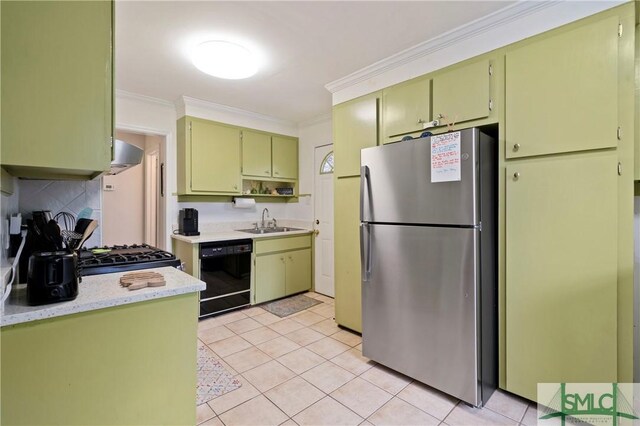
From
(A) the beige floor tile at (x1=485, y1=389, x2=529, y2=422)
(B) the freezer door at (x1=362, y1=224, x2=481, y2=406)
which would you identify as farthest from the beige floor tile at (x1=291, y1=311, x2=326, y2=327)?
(A) the beige floor tile at (x1=485, y1=389, x2=529, y2=422)

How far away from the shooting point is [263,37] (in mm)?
2145

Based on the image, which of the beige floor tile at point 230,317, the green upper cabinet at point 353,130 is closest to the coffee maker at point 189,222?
the beige floor tile at point 230,317

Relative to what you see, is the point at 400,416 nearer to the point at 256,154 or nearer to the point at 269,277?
the point at 269,277

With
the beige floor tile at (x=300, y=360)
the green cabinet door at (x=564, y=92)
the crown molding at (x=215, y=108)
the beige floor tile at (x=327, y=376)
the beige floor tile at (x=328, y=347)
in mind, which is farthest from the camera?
the crown molding at (x=215, y=108)

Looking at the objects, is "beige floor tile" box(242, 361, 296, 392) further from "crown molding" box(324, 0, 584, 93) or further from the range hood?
"crown molding" box(324, 0, 584, 93)

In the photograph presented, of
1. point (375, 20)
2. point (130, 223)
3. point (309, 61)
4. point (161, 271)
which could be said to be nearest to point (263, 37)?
point (309, 61)

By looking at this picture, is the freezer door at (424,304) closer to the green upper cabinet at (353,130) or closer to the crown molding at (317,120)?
the green upper cabinet at (353,130)

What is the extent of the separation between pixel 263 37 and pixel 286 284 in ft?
9.16

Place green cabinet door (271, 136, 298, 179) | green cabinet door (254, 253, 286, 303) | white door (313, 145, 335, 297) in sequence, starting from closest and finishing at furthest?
green cabinet door (254, 253, 286, 303) → white door (313, 145, 335, 297) → green cabinet door (271, 136, 298, 179)

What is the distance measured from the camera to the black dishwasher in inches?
128

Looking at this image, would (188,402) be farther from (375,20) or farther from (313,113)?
(313,113)

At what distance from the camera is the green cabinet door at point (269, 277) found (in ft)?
12.0

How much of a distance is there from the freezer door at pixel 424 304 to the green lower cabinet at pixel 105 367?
4.31 feet

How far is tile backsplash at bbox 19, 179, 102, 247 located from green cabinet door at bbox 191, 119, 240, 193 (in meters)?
1.36
